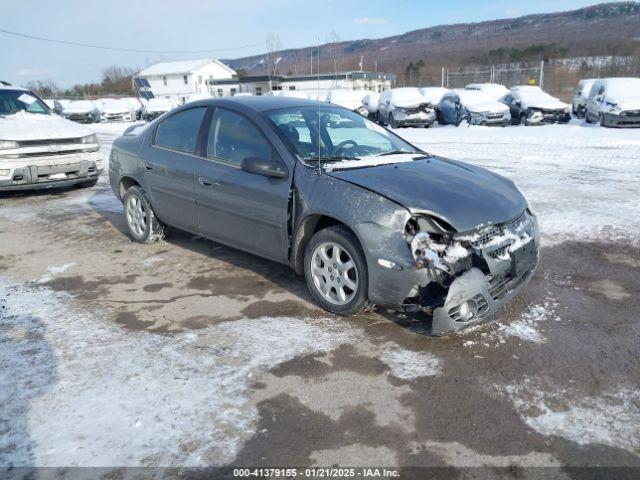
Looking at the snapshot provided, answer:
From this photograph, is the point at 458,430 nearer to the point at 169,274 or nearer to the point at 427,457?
the point at 427,457

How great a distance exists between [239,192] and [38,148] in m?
5.34

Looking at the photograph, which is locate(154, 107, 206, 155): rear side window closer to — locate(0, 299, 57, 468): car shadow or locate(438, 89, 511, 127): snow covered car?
locate(0, 299, 57, 468): car shadow

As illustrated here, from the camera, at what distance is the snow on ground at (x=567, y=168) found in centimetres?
616

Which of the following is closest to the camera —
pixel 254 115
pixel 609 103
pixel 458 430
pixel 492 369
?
pixel 458 430

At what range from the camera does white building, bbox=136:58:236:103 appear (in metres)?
67.8

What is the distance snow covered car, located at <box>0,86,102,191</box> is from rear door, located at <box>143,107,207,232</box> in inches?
143

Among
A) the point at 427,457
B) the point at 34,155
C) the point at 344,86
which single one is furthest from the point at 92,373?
the point at 344,86

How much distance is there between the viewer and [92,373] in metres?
3.23

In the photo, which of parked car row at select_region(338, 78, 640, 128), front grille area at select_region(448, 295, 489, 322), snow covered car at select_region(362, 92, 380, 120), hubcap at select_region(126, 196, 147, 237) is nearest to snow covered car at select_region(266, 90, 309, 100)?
hubcap at select_region(126, 196, 147, 237)

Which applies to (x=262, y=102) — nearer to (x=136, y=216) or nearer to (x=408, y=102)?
(x=136, y=216)

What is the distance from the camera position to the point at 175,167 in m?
5.11

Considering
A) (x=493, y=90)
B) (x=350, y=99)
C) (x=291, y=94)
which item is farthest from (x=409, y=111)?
(x=493, y=90)

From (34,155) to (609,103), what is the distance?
54.9 feet

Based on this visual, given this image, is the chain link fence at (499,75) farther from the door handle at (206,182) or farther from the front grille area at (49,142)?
the door handle at (206,182)
